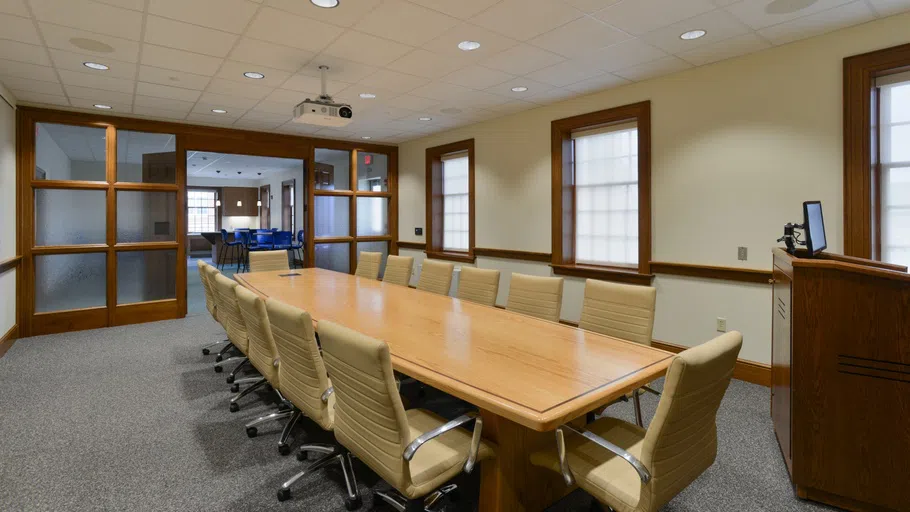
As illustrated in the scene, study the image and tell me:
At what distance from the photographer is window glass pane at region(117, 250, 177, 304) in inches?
229

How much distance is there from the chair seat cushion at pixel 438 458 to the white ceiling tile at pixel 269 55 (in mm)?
2957

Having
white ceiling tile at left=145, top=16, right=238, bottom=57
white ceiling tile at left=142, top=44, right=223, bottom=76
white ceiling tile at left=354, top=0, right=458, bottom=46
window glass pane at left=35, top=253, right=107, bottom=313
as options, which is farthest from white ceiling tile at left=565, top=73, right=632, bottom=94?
window glass pane at left=35, top=253, right=107, bottom=313

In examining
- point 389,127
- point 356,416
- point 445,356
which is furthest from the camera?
point 389,127

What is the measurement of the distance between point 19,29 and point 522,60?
11.7ft

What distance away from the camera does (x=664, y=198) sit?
4.25 m

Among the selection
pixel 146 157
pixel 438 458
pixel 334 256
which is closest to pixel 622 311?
pixel 438 458

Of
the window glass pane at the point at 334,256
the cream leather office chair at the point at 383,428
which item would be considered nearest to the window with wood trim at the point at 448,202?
the window glass pane at the point at 334,256

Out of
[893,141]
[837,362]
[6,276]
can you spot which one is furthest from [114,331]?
[893,141]

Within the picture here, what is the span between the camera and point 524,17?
2990mm

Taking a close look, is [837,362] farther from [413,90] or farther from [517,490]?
[413,90]

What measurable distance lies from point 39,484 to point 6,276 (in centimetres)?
355

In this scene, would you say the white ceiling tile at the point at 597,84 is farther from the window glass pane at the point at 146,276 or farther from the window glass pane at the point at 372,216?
the window glass pane at the point at 146,276

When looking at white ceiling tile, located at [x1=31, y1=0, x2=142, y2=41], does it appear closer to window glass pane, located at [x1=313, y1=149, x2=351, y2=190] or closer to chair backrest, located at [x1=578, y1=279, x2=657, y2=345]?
chair backrest, located at [x1=578, y1=279, x2=657, y2=345]

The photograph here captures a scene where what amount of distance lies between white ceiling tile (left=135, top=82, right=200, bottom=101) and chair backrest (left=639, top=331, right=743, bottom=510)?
16.4ft
